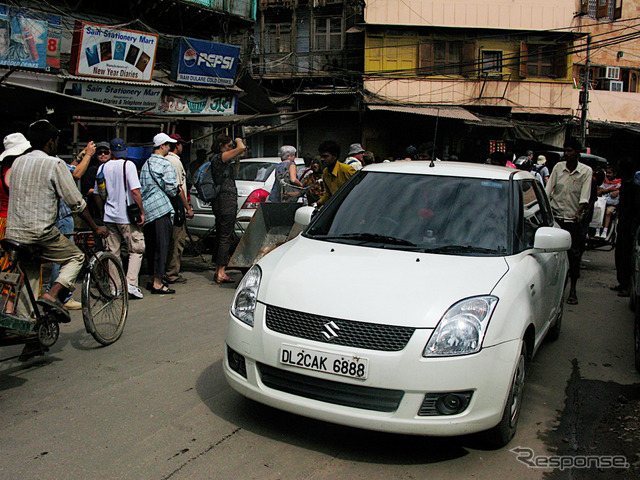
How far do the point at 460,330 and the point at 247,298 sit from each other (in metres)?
1.35

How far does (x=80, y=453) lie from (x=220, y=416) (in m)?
0.89

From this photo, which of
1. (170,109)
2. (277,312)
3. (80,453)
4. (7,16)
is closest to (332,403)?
(277,312)

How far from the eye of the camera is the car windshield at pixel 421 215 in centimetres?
445

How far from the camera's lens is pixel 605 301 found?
841 centimetres

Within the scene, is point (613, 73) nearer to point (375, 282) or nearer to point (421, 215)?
point (421, 215)

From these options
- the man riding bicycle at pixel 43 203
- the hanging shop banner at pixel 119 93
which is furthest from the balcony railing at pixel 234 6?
the man riding bicycle at pixel 43 203

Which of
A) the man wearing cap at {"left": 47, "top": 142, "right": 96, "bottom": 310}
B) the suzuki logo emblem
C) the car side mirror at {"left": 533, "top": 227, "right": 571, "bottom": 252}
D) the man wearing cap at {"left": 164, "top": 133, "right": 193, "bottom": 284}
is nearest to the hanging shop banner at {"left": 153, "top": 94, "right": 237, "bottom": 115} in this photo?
the man wearing cap at {"left": 164, "top": 133, "right": 193, "bottom": 284}

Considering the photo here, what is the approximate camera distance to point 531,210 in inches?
204

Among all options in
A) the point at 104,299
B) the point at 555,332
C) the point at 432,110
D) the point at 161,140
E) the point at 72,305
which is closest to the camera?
the point at 104,299

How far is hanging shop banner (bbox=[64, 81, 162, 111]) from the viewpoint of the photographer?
1329 centimetres

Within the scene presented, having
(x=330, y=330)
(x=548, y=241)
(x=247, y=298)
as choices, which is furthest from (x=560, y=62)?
(x=330, y=330)

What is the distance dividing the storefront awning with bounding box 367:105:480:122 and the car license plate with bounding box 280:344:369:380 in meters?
23.1

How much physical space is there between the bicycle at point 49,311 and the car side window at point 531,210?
11.8ft

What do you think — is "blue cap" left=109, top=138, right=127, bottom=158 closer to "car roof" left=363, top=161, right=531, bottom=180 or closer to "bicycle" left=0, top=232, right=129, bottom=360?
"bicycle" left=0, top=232, right=129, bottom=360
